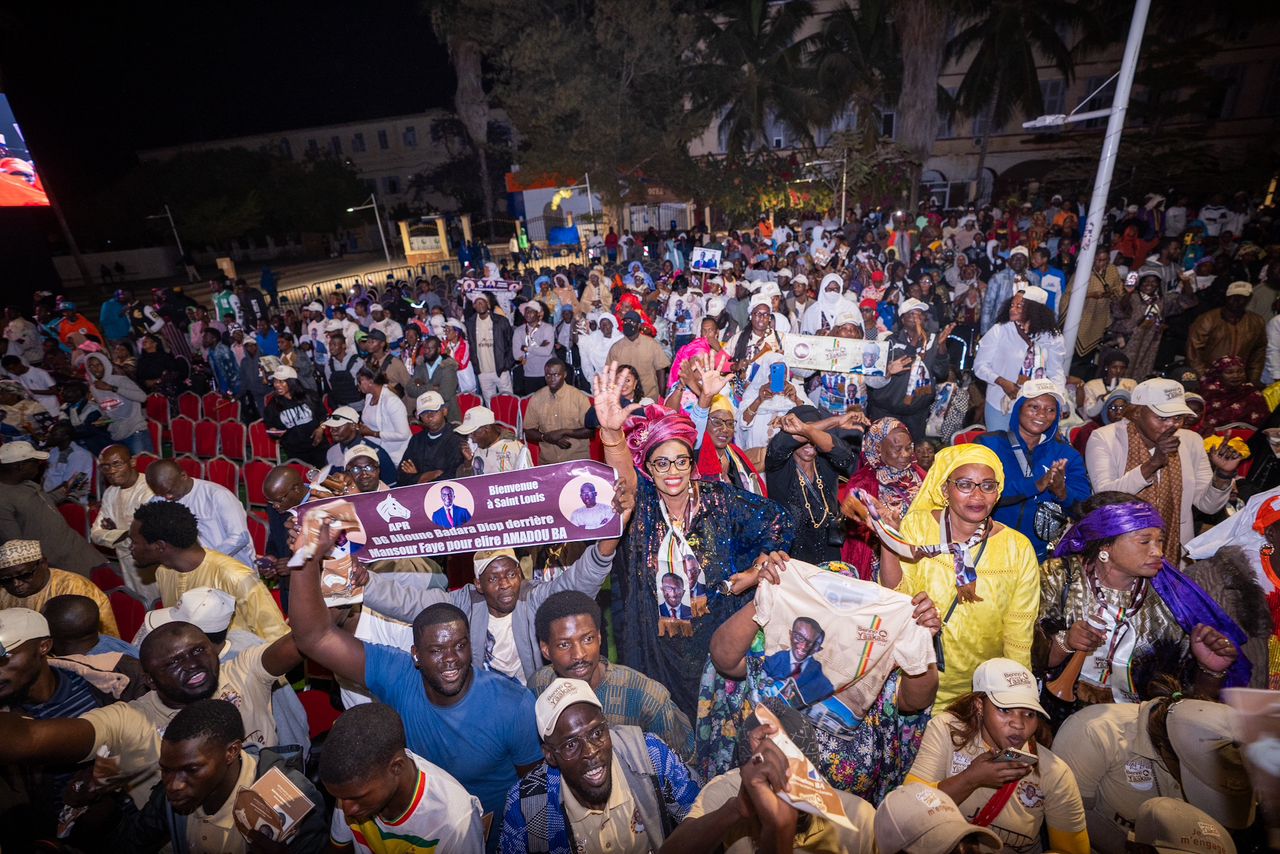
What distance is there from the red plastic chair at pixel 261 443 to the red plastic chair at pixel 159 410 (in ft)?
8.53

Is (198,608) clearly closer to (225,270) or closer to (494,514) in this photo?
(494,514)

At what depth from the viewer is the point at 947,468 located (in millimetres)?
3332

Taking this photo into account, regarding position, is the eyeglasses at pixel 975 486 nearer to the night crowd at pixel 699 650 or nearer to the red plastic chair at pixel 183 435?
the night crowd at pixel 699 650

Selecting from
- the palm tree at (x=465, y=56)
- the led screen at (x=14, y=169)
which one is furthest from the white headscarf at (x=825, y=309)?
the palm tree at (x=465, y=56)

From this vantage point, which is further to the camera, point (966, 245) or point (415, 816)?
point (966, 245)

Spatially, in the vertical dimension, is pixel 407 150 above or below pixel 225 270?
above

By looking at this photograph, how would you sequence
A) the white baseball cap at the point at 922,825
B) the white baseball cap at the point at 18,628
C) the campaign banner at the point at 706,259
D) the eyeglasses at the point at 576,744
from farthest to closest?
the campaign banner at the point at 706,259 → the white baseball cap at the point at 18,628 → the eyeglasses at the point at 576,744 → the white baseball cap at the point at 922,825

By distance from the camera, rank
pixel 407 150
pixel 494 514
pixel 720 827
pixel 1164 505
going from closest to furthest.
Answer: pixel 720 827 → pixel 494 514 → pixel 1164 505 → pixel 407 150

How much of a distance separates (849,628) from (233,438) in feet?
28.4

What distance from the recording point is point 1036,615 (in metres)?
3.25

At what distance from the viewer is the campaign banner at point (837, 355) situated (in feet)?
20.9

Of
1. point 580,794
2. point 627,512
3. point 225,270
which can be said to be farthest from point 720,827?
point 225,270

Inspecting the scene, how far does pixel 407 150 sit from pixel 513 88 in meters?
36.2

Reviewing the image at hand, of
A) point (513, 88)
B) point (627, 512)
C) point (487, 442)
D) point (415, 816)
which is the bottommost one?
point (415, 816)
